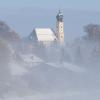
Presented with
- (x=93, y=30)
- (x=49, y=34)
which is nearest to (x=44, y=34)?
(x=49, y=34)

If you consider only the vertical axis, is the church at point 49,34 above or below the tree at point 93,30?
below

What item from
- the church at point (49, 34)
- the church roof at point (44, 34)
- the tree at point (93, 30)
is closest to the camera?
the tree at point (93, 30)

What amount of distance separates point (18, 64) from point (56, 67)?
1596 mm

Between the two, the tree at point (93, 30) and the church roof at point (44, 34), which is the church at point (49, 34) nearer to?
the church roof at point (44, 34)

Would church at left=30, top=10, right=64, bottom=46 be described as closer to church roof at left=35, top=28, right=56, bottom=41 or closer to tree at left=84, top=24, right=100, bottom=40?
church roof at left=35, top=28, right=56, bottom=41

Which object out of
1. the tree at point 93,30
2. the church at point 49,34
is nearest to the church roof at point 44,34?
the church at point 49,34

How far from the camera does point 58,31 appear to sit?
47.0 m

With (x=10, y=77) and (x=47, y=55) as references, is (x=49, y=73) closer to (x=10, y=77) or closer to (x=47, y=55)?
(x=10, y=77)

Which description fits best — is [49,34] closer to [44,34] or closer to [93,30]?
[44,34]

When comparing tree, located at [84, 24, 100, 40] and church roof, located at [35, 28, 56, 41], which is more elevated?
tree, located at [84, 24, 100, 40]

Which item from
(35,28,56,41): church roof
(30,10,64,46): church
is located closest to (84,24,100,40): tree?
(30,10,64,46): church

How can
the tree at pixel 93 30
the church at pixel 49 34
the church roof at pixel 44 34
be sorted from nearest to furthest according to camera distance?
the tree at pixel 93 30
the church at pixel 49 34
the church roof at pixel 44 34

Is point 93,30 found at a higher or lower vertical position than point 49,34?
higher

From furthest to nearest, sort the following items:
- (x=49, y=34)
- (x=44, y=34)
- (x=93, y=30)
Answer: (x=44, y=34)
(x=49, y=34)
(x=93, y=30)
